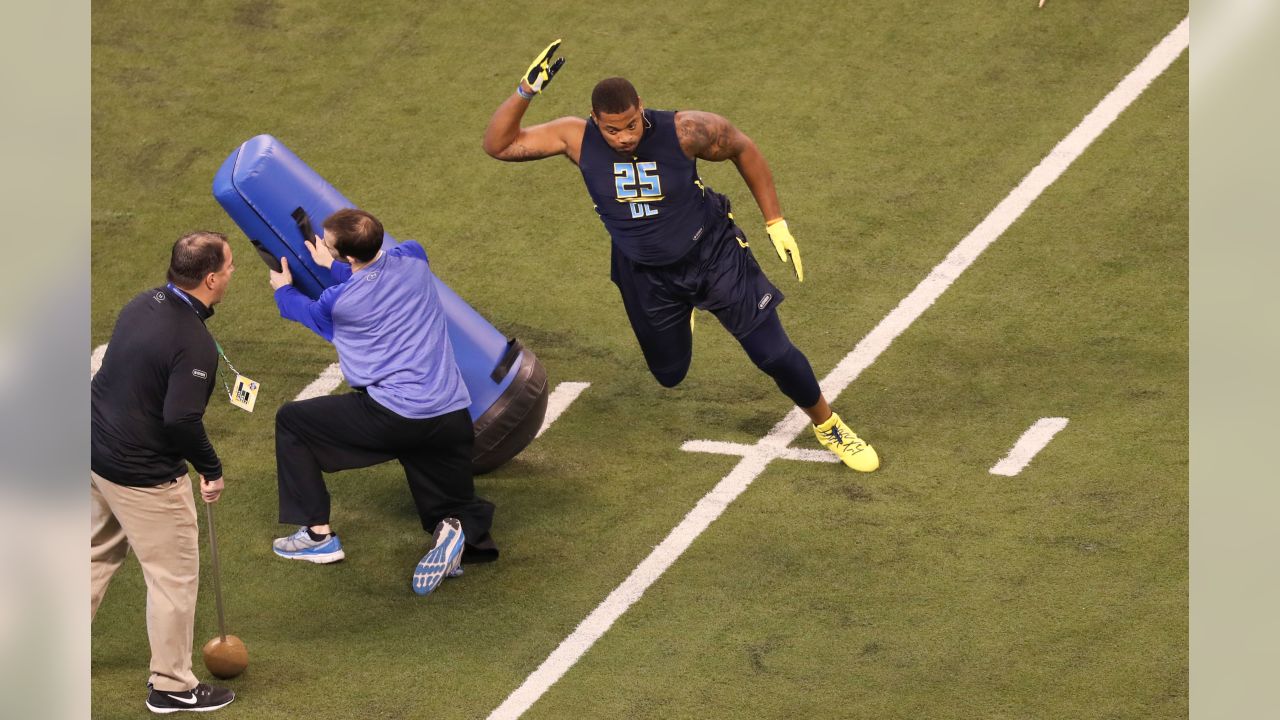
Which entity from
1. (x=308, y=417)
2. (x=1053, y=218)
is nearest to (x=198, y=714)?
(x=308, y=417)

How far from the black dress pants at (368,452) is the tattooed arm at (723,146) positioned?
153 centimetres

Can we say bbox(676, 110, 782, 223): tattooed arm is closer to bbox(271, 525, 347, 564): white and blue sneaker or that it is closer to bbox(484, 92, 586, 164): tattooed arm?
bbox(484, 92, 586, 164): tattooed arm

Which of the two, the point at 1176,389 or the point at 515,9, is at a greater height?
the point at 515,9

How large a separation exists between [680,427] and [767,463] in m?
0.56

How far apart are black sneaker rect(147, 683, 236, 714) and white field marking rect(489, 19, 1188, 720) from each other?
1.01 metres

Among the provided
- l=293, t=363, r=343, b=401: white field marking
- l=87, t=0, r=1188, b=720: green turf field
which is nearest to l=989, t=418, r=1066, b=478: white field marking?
l=87, t=0, r=1188, b=720: green turf field

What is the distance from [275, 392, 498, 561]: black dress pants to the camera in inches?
249

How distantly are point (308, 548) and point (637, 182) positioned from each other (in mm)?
2101

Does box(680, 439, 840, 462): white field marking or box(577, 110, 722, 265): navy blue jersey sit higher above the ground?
box(577, 110, 722, 265): navy blue jersey

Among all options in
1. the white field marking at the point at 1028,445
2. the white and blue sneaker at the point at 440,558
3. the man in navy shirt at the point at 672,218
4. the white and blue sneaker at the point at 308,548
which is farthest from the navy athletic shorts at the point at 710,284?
the white and blue sneaker at the point at 308,548

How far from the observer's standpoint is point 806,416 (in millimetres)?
7824

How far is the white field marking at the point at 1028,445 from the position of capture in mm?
7199

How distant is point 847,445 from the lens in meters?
7.26
